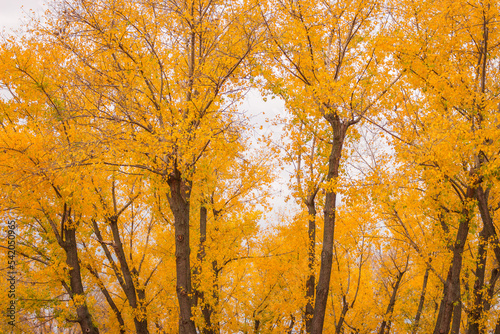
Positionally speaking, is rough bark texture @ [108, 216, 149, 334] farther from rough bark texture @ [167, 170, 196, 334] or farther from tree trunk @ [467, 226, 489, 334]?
tree trunk @ [467, 226, 489, 334]

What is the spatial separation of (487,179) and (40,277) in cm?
1189

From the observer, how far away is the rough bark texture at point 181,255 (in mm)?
7184

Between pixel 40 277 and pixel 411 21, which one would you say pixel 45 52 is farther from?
pixel 411 21

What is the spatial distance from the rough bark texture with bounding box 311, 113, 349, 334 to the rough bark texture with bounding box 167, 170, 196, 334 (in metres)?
2.61

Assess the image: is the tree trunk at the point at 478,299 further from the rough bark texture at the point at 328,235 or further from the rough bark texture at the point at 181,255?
the rough bark texture at the point at 181,255

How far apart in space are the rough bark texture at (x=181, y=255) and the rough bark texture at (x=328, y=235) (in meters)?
2.61

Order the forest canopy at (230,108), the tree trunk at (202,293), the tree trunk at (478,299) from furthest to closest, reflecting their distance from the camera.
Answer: the tree trunk at (202,293), the tree trunk at (478,299), the forest canopy at (230,108)

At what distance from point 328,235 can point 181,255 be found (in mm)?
3150

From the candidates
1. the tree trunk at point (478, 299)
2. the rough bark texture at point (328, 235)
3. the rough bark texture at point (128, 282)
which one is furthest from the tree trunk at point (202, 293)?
the tree trunk at point (478, 299)

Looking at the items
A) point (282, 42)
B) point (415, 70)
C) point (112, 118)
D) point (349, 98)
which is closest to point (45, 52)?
point (112, 118)

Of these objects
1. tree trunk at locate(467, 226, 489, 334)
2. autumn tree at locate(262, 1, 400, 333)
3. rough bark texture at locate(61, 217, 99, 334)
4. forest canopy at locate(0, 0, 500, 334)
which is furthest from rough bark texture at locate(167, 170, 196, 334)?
tree trunk at locate(467, 226, 489, 334)

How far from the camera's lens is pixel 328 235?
755 cm

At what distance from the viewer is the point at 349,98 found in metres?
7.23

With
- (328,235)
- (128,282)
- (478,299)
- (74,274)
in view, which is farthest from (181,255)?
(478,299)
